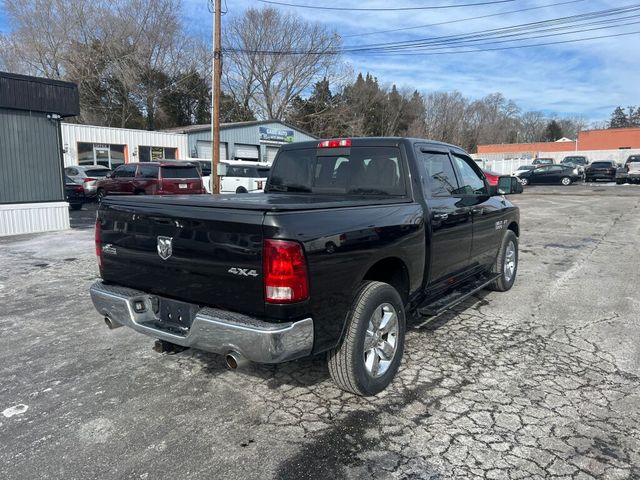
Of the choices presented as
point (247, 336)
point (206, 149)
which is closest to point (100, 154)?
point (206, 149)

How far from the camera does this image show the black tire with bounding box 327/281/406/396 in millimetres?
3223

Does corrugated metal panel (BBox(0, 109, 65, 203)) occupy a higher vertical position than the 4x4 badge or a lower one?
higher

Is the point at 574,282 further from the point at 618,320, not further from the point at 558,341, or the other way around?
the point at 558,341

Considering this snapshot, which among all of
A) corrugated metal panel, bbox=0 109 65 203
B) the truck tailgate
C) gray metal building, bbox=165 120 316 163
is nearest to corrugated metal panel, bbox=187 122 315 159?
gray metal building, bbox=165 120 316 163

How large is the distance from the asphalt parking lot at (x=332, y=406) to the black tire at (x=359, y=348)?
0.16 m

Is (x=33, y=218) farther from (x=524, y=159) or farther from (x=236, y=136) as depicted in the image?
(x=524, y=159)

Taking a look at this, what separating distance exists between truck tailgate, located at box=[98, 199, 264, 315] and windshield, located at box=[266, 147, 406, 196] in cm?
172

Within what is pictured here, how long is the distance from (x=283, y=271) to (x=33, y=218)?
11.5m

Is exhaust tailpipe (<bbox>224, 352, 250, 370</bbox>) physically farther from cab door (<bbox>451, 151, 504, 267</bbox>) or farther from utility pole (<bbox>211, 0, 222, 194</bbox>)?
utility pole (<bbox>211, 0, 222, 194</bbox>)

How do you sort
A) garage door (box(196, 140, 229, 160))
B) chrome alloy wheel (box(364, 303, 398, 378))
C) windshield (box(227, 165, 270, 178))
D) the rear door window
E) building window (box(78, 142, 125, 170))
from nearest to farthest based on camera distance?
1. chrome alloy wheel (box(364, 303, 398, 378))
2. the rear door window
3. windshield (box(227, 165, 270, 178))
4. building window (box(78, 142, 125, 170))
5. garage door (box(196, 140, 229, 160))

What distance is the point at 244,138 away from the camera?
3312 centimetres

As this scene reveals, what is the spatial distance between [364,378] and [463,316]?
94.6 inches

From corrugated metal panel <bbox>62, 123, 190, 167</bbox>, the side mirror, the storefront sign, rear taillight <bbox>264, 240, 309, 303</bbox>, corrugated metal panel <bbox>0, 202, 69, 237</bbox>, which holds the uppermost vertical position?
the storefront sign

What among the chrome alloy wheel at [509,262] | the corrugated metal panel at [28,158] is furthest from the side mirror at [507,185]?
the corrugated metal panel at [28,158]
